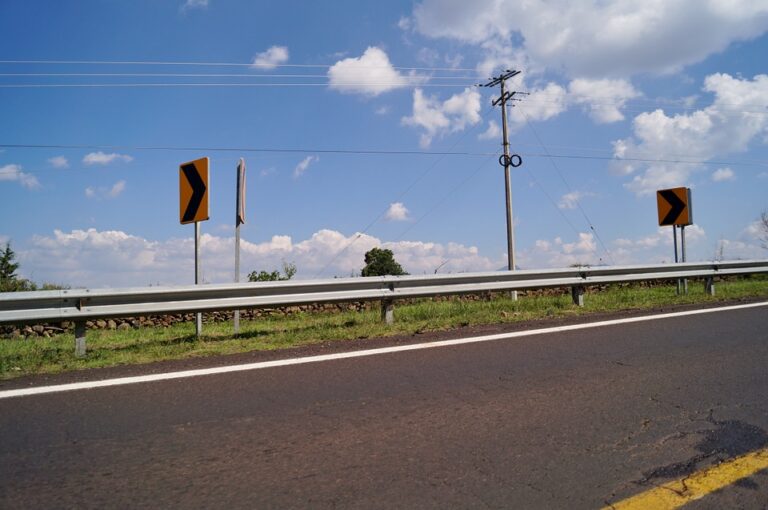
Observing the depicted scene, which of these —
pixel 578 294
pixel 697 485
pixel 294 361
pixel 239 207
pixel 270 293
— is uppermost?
pixel 239 207

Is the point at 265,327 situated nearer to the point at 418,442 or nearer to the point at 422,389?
the point at 422,389

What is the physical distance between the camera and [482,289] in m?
8.73

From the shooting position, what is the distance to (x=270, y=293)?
7.23 metres

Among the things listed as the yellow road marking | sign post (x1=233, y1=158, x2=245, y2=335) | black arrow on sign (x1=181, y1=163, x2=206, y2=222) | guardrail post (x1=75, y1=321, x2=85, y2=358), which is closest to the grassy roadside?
guardrail post (x1=75, y1=321, x2=85, y2=358)

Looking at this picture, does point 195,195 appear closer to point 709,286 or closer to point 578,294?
point 578,294

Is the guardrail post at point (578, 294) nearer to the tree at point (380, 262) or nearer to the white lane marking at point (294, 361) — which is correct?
the white lane marking at point (294, 361)

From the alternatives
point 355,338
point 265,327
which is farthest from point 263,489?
point 265,327

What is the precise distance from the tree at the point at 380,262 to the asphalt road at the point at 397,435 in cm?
2738

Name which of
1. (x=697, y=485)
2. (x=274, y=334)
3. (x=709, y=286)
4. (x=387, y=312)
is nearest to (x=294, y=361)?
(x=274, y=334)

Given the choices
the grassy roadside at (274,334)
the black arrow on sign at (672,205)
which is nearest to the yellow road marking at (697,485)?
the grassy roadside at (274,334)

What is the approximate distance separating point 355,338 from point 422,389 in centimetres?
259

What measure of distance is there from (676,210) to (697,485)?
11235 mm

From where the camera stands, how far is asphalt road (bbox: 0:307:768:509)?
8.87 feet

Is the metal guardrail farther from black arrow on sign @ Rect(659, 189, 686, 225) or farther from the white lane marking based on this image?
black arrow on sign @ Rect(659, 189, 686, 225)
